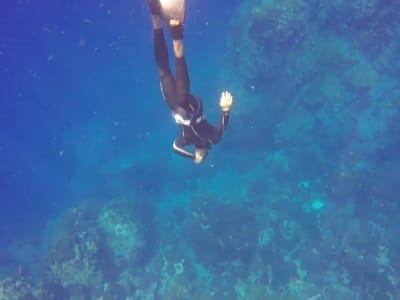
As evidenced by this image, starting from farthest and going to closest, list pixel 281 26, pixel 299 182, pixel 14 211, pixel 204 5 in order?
pixel 204 5
pixel 14 211
pixel 281 26
pixel 299 182

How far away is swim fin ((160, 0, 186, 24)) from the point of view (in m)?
4.52

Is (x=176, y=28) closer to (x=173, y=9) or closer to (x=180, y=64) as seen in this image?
(x=173, y=9)

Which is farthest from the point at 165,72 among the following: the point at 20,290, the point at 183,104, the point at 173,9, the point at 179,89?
the point at 20,290

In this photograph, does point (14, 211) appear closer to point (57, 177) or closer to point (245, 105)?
point (57, 177)

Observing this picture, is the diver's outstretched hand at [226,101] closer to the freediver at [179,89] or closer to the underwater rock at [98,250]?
the freediver at [179,89]

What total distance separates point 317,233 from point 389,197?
11.7 ft

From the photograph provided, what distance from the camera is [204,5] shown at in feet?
130

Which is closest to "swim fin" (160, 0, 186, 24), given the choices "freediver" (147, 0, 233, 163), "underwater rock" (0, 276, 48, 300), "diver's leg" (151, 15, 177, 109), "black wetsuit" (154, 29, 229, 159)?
"freediver" (147, 0, 233, 163)

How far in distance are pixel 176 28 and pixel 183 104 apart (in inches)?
52.7

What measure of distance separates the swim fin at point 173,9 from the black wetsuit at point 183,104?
650 mm

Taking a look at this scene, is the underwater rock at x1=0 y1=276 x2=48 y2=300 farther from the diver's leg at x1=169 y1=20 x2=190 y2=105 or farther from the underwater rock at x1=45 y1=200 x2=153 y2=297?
the diver's leg at x1=169 y1=20 x2=190 y2=105

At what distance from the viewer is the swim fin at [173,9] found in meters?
4.52

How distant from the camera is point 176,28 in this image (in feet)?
15.3

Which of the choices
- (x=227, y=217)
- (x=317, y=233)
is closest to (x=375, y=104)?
(x=317, y=233)
